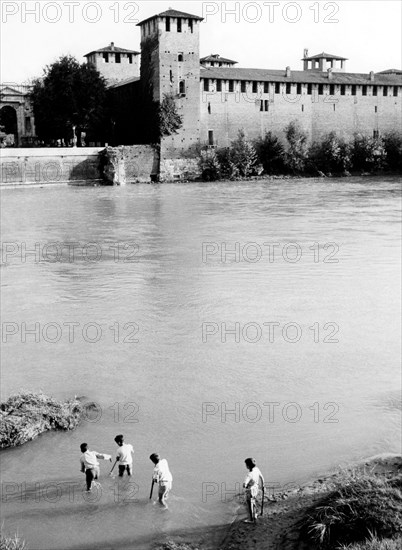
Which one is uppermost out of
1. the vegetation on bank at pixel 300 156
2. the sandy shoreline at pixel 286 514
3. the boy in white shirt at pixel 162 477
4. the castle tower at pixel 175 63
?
the castle tower at pixel 175 63

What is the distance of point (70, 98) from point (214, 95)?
24.8ft

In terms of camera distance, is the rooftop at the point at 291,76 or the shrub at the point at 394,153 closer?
the rooftop at the point at 291,76

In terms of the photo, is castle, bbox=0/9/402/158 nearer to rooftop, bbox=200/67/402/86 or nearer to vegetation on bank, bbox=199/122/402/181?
rooftop, bbox=200/67/402/86

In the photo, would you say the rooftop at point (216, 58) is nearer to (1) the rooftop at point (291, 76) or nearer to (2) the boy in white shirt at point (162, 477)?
(1) the rooftop at point (291, 76)

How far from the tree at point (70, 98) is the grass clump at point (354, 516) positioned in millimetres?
32831

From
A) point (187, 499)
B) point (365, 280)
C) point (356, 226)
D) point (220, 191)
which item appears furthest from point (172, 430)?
point (220, 191)

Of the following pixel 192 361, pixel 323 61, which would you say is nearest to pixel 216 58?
pixel 323 61

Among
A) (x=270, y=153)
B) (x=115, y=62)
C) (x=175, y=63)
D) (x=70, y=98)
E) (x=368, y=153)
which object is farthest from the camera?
(x=115, y=62)

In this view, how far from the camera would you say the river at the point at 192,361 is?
6.35m

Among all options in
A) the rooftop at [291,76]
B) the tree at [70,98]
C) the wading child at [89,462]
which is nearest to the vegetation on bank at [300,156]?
the rooftop at [291,76]

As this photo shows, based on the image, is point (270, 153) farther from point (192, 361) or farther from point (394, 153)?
point (192, 361)

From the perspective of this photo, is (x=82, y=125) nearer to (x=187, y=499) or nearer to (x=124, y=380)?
(x=124, y=380)

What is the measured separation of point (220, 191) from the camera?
3284cm

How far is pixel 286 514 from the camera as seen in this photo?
227 inches
